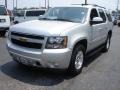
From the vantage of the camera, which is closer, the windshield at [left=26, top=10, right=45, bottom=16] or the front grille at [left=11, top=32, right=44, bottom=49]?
the front grille at [left=11, top=32, right=44, bottom=49]

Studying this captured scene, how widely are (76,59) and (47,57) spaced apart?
3.49 feet

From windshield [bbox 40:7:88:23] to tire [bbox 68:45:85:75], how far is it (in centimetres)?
83

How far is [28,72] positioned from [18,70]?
320mm

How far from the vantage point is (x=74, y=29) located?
573cm

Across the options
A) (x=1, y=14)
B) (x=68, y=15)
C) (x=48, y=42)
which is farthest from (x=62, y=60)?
(x=1, y=14)

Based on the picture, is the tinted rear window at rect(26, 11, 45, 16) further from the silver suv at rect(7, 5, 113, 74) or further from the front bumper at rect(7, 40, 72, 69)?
the front bumper at rect(7, 40, 72, 69)

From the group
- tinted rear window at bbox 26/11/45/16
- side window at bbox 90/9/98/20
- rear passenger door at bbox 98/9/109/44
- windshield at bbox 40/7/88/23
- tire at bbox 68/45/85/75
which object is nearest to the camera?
tire at bbox 68/45/85/75

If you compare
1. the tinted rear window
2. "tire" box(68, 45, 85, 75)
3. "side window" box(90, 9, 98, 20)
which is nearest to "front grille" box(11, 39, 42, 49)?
"tire" box(68, 45, 85, 75)

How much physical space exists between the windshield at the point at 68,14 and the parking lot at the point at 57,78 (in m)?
1.49

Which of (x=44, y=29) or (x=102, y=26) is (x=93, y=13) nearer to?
(x=102, y=26)

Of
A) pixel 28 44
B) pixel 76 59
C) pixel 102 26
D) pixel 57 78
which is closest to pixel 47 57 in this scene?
pixel 28 44

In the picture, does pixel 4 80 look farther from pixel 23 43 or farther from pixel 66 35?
pixel 66 35

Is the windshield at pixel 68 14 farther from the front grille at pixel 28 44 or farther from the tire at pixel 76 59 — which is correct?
the front grille at pixel 28 44

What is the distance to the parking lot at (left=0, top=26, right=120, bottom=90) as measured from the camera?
17.2ft
